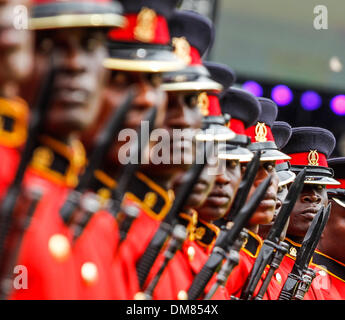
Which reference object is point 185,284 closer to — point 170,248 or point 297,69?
point 170,248

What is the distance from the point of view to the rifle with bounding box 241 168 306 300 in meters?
5.59

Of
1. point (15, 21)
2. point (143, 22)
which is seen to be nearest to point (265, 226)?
point (143, 22)

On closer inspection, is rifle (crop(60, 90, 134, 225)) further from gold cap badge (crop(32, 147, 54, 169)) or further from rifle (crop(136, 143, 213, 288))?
rifle (crop(136, 143, 213, 288))

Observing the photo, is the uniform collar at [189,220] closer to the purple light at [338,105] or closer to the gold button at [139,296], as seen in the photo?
the gold button at [139,296]

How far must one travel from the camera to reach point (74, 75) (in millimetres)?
3529

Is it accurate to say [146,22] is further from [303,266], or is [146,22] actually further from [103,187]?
[303,266]

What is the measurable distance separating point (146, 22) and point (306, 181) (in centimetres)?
340

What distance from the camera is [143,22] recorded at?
15.2ft

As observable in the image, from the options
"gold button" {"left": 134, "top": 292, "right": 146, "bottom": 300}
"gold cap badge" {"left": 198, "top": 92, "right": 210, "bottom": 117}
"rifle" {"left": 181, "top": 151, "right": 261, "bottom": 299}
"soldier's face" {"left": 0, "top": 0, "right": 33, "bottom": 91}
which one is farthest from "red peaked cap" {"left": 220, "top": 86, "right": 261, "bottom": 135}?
"soldier's face" {"left": 0, "top": 0, "right": 33, "bottom": 91}

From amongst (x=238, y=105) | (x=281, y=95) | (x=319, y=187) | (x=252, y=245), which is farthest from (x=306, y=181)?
(x=281, y=95)

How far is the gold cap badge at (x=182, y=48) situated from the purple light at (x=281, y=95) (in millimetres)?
7355

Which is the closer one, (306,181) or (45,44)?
(45,44)

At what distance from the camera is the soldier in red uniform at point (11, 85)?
3.17 metres
